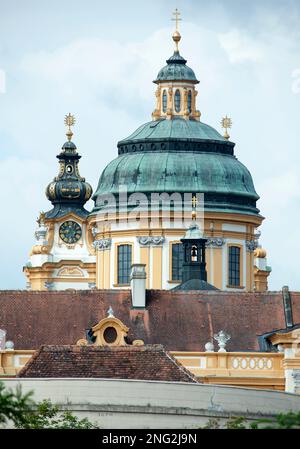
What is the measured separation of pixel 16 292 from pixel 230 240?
3160 cm

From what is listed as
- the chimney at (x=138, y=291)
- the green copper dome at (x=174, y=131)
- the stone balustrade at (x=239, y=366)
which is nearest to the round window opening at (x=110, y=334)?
the stone balustrade at (x=239, y=366)

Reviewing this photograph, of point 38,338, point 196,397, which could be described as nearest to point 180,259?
point 38,338

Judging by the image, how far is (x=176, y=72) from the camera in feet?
488

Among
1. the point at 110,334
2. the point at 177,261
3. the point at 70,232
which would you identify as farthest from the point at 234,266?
the point at 110,334

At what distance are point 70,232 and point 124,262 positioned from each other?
26.4 meters

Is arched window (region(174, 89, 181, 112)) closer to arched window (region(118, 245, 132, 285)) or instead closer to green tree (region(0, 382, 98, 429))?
arched window (region(118, 245, 132, 285))

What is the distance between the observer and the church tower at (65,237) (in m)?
164

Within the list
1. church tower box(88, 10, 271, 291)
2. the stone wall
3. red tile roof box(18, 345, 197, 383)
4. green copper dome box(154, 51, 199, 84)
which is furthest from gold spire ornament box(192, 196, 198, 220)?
the stone wall

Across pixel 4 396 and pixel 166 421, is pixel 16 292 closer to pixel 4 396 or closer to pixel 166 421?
pixel 166 421

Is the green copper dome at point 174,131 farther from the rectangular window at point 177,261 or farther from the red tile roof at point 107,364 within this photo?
the red tile roof at point 107,364

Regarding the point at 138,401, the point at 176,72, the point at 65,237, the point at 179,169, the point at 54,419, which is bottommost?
the point at 54,419

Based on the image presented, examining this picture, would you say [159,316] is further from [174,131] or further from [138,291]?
[174,131]

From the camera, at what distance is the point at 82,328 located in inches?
4373

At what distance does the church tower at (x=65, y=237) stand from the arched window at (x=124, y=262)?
15.3 meters
